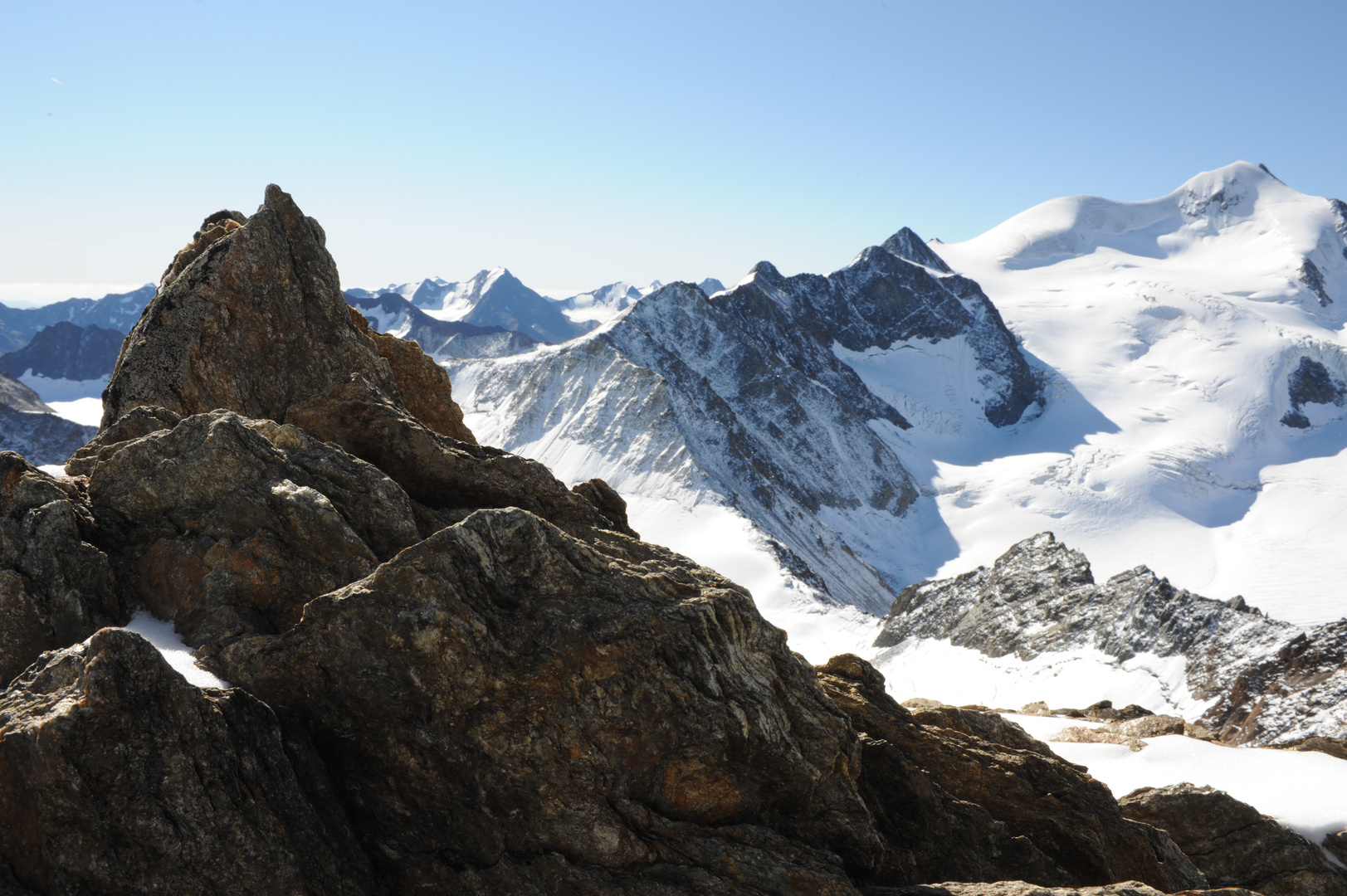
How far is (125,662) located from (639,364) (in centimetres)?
12493

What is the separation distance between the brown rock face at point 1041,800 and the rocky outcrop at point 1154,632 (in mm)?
14380

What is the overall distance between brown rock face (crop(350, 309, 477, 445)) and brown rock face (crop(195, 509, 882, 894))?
1319 centimetres

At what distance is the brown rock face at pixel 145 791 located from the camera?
7.66m

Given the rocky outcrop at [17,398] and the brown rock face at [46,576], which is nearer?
the brown rock face at [46,576]

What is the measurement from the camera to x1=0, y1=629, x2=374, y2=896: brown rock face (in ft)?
25.1

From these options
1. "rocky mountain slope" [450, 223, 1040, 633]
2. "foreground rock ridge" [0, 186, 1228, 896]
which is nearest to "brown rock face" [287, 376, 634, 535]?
"foreground rock ridge" [0, 186, 1228, 896]

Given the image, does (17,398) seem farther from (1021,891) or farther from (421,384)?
(1021,891)

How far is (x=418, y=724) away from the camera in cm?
977

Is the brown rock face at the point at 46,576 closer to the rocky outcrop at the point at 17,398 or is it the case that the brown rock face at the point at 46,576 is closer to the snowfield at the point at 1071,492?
the snowfield at the point at 1071,492

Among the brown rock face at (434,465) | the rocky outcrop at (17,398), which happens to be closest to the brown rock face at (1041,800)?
the brown rock face at (434,465)

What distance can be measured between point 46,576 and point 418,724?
5.51 m

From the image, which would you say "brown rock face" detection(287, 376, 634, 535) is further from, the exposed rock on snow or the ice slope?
the ice slope

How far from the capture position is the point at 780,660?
12.5 meters

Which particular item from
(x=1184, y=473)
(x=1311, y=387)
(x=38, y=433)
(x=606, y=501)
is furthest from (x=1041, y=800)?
(x=1311, y=387)
